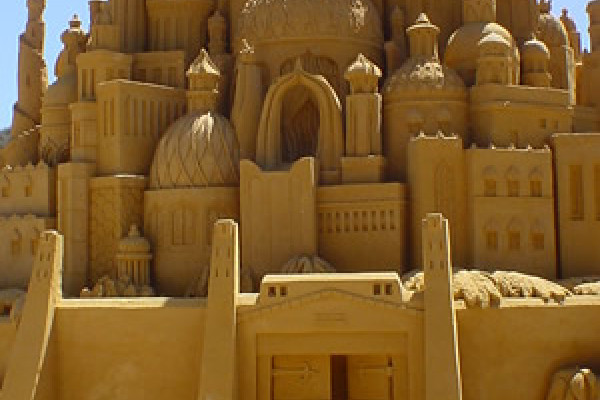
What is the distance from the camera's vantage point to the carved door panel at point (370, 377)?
742 inches

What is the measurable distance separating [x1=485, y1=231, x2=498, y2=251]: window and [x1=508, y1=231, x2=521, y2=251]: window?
1.35 feet

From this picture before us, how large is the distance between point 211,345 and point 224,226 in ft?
8.72

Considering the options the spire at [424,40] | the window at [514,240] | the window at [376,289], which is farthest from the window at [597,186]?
the window at [376,289]

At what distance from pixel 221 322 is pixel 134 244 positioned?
7442 mm

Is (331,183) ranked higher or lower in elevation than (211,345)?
higher

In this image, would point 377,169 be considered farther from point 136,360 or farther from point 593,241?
point 136,360

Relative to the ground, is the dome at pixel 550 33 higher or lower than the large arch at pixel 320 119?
higher

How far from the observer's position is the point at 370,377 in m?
19.1

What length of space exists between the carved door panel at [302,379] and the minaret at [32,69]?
17251 millimetres


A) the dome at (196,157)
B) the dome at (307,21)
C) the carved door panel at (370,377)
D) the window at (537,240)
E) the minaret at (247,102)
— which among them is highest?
the dome at (307,21)

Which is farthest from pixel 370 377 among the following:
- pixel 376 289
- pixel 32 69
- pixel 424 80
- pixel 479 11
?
pixel 32 69

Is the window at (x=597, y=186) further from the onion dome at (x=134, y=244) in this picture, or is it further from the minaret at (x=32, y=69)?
the minaret at (x=32, y=69)

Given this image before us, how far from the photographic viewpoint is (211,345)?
1850cm

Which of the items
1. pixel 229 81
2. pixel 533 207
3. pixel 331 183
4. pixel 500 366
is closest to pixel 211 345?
pixel 500 366
